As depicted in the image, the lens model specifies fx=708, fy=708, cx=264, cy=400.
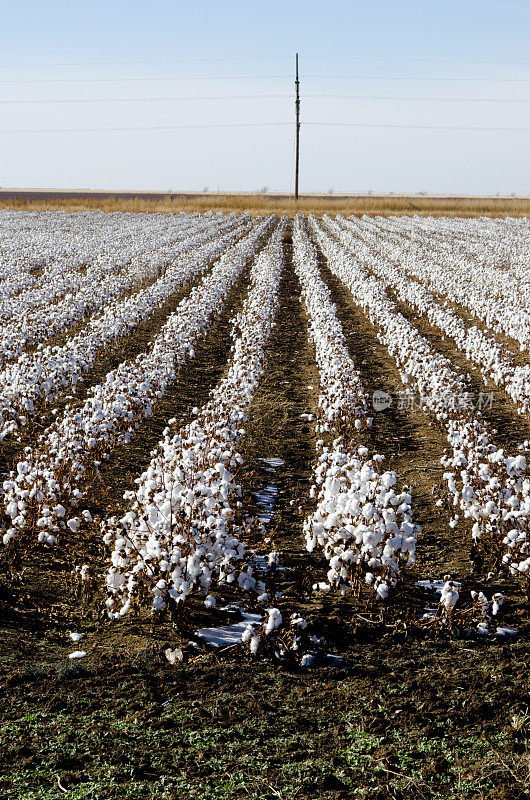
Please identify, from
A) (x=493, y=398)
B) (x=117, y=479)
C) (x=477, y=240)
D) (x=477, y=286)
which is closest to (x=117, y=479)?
(x=117, y=479)

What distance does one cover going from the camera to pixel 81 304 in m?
18.4

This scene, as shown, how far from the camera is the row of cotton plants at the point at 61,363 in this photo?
1046cm

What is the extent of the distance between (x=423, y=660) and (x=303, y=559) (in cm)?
195

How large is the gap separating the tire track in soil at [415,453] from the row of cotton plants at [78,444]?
340cm

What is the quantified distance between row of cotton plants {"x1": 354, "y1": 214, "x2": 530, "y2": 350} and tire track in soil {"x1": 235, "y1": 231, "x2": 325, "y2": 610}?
4.88 meters

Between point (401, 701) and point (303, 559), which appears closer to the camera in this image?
point (401, 701)

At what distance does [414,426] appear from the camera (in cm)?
1126

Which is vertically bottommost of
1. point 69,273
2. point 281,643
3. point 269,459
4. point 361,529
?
point 281,643

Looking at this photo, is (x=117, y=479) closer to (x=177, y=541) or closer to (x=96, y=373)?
(x=177, y=541)

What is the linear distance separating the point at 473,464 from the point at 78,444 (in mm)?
4443

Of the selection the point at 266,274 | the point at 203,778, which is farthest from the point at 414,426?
the point at 266,274

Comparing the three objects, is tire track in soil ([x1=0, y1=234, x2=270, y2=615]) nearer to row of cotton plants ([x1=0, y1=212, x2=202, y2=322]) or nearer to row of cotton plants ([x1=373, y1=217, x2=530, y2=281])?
row of cotton plants ([x1=0, y1=212, x2=202, y2=322])

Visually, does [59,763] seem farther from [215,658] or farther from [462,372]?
[462,372]

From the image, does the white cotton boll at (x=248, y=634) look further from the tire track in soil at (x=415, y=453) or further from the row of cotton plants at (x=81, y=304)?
the row of cotton plants at (x=81, y=304)
